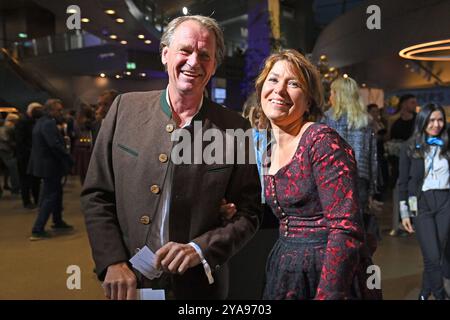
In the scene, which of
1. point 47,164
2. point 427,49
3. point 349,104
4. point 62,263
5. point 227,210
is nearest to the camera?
point 227,210

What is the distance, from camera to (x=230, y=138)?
1.16 m

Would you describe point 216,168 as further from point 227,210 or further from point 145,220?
point 145,220

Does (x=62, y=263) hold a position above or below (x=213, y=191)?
below

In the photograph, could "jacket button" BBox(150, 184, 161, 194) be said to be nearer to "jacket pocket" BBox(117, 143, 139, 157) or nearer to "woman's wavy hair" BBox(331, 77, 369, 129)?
"jacket pocket" BBox(117, 143, 139, 157)

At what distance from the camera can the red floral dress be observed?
1.03 m

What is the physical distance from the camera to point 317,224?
3.68 feet

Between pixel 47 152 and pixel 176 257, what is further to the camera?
pixel 47 152

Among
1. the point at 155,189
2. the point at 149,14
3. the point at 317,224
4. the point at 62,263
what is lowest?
the point at 62,263

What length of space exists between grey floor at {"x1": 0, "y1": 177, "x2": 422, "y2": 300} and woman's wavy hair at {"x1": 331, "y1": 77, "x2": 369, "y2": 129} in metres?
1.19

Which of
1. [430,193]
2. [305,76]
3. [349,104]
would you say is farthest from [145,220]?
[430,193]

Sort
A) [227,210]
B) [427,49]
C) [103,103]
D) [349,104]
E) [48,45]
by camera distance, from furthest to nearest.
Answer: [48,45], [349,104], [427,49], [103,103], [227,210]

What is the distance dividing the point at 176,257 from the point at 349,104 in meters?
1.95

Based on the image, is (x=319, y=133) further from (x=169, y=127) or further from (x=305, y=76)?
(x=169, y=127)

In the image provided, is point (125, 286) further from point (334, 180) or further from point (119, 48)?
point (119, 48)
